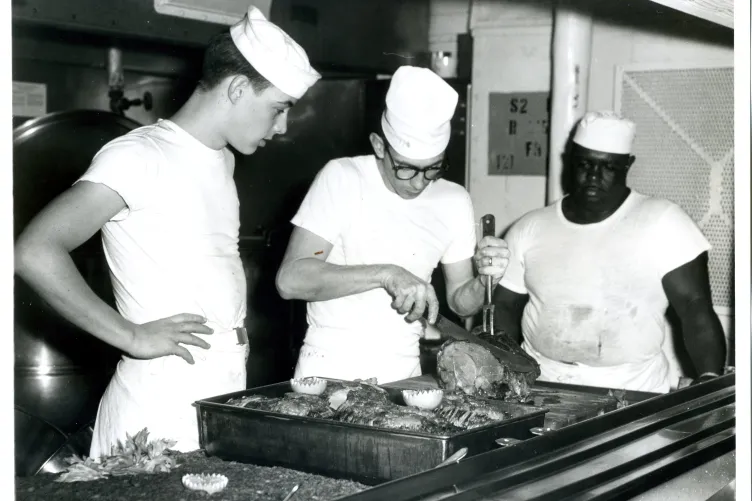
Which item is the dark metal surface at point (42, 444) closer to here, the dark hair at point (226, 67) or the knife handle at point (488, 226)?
the dark hair at point (226, 67)

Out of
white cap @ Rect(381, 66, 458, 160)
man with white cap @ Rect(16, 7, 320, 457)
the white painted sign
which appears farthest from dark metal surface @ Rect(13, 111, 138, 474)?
white cap @ Rect(381, 66, 458, 160)

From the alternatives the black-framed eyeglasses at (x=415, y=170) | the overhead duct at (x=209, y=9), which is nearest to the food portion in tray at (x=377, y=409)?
the black-framed eyeglasses at (x=415, y=170)

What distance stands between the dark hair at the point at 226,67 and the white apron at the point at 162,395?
795 mm

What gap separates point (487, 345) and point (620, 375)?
46.1 inches

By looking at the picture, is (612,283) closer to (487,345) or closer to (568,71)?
(487,345)

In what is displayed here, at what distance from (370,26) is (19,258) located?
4.34 m

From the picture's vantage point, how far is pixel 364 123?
6164 mm

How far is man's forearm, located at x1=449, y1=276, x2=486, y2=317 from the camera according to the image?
3164mm

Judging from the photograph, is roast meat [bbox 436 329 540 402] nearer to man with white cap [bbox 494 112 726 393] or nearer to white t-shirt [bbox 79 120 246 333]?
white t-shirt [bbox 79 120 246 333]

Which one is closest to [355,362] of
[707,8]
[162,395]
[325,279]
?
[325,279]

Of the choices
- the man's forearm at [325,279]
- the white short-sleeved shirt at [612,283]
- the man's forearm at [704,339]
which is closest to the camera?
the man's forearm at [325,279]

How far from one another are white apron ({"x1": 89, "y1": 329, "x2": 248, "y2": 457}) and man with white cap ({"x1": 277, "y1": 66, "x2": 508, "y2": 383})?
473 mm

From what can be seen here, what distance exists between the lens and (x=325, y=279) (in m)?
2.84

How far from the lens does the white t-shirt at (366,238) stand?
3047 mm
